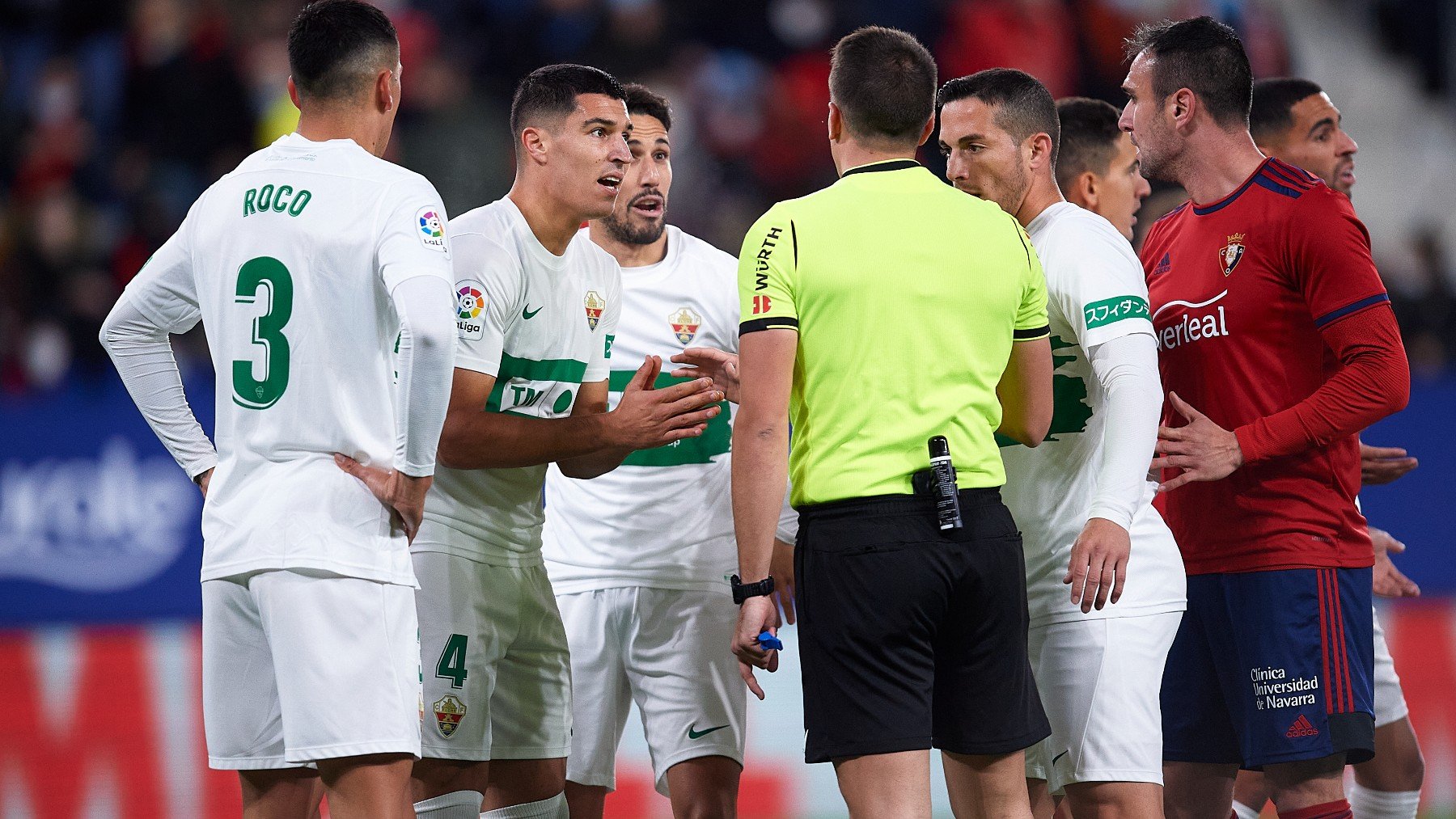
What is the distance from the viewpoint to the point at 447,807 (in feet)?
14.3

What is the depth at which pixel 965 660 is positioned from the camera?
3535mm

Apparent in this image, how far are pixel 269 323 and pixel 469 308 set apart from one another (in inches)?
29.9

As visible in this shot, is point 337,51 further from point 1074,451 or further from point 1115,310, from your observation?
point 1074,451

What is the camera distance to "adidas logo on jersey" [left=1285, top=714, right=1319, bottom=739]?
13.5 feet

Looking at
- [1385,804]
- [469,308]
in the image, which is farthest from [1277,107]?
[469,308]

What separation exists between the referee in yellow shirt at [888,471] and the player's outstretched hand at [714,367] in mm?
854

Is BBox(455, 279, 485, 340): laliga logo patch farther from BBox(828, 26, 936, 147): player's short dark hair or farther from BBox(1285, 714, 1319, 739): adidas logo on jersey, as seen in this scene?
BBox(1285, 714, 1319, 739): adidas logo on jersey

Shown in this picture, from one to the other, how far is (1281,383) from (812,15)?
30.5 feet

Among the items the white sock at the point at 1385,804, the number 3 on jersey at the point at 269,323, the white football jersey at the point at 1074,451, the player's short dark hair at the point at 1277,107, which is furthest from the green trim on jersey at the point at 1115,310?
the white sock at the point at 1385,804

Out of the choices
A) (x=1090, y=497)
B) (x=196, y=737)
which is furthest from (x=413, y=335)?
(x=196, y=737)

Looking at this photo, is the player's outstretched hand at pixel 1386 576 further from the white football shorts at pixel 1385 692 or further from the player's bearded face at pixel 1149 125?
the player's bearded face at pixel 1149 125

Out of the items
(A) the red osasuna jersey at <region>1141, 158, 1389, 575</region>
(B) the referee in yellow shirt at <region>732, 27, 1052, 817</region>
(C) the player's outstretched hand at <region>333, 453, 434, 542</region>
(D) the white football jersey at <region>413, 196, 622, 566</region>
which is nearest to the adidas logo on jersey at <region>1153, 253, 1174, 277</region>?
(A) the red osasuna jersey at <region>1141, 158, 1389, 575</region>

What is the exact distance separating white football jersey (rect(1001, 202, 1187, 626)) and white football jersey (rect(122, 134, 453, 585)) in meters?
1.71

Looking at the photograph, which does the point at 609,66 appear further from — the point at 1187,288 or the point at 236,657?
the point at 236,657
